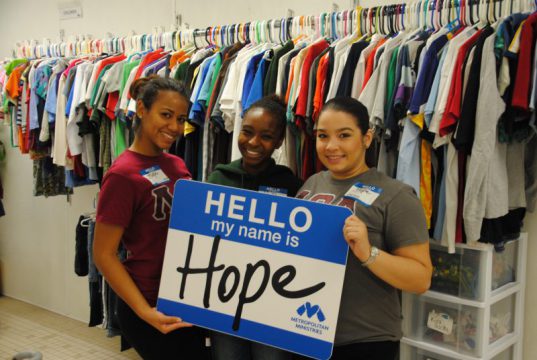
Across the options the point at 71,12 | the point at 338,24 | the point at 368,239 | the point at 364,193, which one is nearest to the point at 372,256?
the point at 368,239

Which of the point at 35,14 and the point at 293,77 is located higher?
the point at 35,14

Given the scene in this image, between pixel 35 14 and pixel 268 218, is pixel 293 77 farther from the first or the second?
pixel 35 14

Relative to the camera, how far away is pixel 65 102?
3.41 meters

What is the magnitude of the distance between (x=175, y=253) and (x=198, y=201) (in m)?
0.17

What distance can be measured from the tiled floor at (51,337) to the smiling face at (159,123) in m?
2.46

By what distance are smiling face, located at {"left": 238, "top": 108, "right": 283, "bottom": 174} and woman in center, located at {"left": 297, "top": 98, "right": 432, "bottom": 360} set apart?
23 centimetres

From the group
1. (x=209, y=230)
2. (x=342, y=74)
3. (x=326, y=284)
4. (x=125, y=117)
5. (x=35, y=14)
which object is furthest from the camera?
(x=35, y=14)

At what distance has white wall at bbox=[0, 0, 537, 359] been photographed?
377 cm

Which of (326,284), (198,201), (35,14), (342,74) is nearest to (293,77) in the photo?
(342,74)

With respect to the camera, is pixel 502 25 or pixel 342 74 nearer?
pixel 502 25

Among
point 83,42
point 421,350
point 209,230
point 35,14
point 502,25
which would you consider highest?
point 35,14

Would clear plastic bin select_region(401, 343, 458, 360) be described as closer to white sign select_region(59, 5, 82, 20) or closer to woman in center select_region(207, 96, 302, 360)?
woman in center select_region(207, 96, 302, 360)

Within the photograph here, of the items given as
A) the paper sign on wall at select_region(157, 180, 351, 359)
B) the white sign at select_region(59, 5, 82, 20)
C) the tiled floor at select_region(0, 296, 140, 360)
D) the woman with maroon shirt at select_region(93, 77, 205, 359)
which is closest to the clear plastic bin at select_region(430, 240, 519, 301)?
the paper sign on wall at select_region(157, 180, 351, 359)

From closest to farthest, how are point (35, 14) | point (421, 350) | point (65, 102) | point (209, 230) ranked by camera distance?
point (209, 230)
point (421, 350)
point (65, 102)
point (35, 14)
